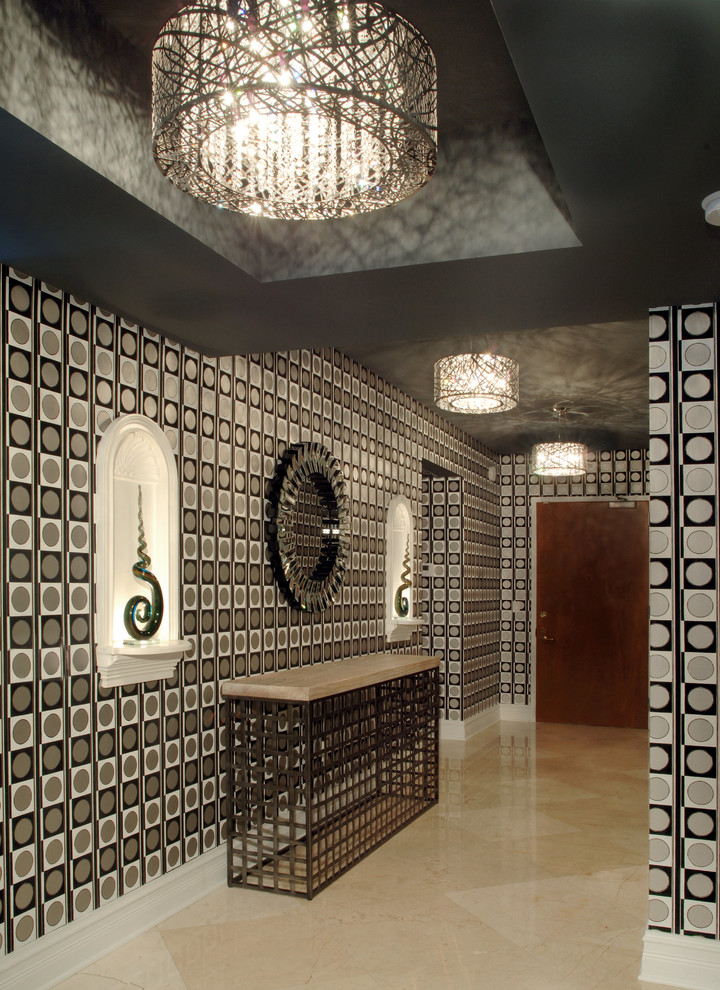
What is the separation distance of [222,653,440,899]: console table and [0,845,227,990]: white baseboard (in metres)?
0.17

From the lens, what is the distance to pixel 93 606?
3.24 m

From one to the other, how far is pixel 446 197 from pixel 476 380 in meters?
1.79

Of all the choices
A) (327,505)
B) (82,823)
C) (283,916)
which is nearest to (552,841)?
(283,916)

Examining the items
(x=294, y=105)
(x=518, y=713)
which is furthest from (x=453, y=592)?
(x=294, y=105)

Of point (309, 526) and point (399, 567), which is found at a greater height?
point (309, 526)

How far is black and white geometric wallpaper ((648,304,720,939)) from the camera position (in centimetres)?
317

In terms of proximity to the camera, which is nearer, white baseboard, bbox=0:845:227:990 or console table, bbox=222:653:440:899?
white baseboard, bbox=0:845:227:990

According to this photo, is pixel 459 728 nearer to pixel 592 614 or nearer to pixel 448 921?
pixel 592 614

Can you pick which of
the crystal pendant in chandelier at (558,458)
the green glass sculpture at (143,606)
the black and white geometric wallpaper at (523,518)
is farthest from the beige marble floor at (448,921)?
the black and white geometric wallpaper at (523,518)

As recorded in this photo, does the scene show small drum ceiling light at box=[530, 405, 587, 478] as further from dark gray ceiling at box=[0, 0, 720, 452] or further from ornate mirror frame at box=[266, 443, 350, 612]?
dark gray ceiling at box=[0, 0, 720, 452]

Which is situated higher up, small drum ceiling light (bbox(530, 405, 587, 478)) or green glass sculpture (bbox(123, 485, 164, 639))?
small drum ceiling light (bbox(530, 405, 587, 478))

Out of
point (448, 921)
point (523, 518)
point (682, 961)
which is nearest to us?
point (682, 961)

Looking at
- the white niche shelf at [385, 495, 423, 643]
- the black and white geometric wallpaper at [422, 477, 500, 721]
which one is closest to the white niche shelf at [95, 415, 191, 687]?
the white niche shelf at [385, 495, 423, 643]

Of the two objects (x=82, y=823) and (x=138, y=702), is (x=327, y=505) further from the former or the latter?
(x=82, y=823)
